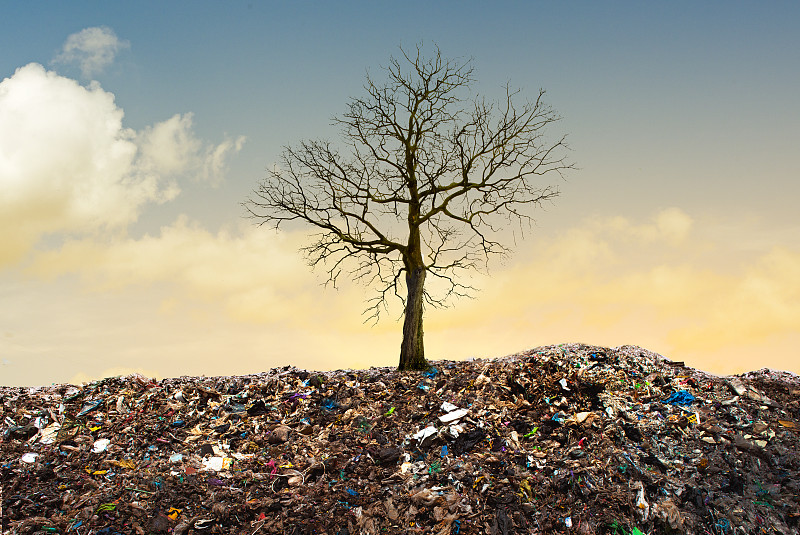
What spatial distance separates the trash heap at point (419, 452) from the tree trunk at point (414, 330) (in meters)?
0.42

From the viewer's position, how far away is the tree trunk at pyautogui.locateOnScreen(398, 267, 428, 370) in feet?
35.6

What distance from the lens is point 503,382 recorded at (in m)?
9.41

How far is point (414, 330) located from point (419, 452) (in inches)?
141

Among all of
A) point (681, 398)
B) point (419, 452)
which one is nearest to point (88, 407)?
point (419, 452)

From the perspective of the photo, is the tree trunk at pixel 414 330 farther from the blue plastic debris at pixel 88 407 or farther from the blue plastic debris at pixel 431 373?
the blue plastic debris at pixel 88 407

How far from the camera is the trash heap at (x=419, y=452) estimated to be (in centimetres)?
651

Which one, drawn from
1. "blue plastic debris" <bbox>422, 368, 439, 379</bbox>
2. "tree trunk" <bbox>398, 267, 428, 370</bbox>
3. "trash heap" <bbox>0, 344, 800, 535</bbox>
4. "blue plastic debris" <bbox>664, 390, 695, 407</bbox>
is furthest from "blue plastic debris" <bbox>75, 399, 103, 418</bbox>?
"blue plastic debris" <bbox>664, 390, 695, 407</bbox>

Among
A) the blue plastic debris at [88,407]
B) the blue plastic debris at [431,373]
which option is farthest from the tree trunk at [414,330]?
the blue plastic debris at [88,407]

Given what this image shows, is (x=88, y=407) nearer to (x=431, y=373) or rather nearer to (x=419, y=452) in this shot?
(x=419, y=452)

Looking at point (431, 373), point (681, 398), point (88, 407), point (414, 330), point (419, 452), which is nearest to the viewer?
point (419, 452)

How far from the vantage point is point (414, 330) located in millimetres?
10938

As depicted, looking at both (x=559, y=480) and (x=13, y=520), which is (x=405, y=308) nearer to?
(x=559, y=480)

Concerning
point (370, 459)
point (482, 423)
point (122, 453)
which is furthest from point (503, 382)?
point (122, 453)

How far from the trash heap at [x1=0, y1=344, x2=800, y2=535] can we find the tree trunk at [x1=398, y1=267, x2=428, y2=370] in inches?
16.4
